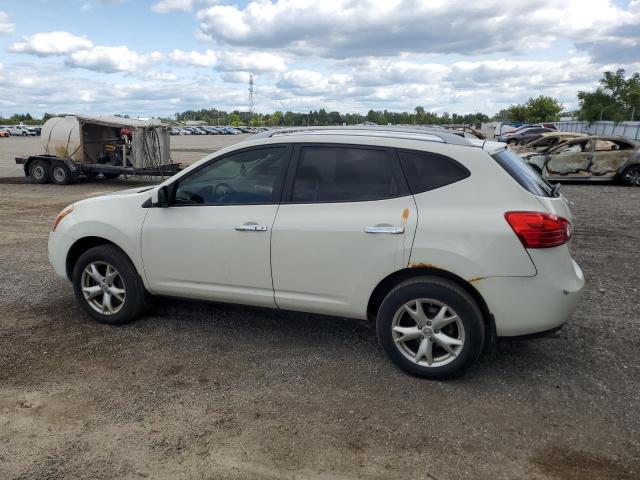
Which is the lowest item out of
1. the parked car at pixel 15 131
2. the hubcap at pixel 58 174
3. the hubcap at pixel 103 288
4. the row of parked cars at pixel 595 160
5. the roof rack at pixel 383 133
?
the parked car at pixel 15 131

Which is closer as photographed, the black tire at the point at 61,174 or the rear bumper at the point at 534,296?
the rear bumper at the point at 534,296

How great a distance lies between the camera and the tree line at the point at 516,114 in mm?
44969

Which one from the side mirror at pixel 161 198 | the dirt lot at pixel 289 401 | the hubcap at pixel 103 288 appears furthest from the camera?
the hubcap at pixel 103 288

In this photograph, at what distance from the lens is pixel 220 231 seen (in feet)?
14.3

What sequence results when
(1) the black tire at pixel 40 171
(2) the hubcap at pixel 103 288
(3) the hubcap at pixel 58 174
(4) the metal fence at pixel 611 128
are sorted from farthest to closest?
1. (4) the metal fence at pixel 611 128
2. (1) the black tire at pixel 40 171
3. (3) the hubcap at pixel 58 174
4. (2) the hubcap at pixel 103 288

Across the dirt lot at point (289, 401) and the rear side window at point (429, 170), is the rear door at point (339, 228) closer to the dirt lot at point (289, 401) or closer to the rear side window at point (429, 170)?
the rear side window at point (429, 170)

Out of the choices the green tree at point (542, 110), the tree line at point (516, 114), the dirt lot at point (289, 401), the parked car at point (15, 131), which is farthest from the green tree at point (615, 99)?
the parked car at point (15, 131)

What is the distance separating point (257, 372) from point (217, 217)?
50.1 inches

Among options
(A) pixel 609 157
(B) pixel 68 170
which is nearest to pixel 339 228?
(A) pixel 609 157

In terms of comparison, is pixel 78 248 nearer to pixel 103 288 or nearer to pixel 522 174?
pixel 103 288

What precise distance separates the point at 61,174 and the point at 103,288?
1395 cm

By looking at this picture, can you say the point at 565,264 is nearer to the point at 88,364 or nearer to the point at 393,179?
the point at 393,179

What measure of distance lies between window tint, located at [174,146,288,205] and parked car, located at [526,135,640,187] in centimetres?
1330

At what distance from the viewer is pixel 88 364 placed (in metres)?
4.24
